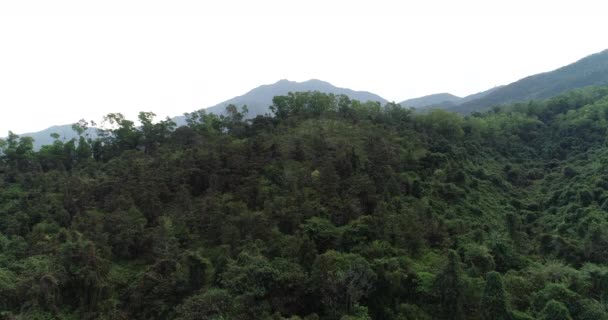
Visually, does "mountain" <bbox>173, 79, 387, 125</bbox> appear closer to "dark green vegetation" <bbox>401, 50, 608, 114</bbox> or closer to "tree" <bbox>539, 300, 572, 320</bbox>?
"dark green vegetation" <bbox>401, 50, 608, 114</bbox>

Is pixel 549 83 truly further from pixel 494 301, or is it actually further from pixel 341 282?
pixel 341 282

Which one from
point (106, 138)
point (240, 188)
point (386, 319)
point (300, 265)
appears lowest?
point (386, 319)

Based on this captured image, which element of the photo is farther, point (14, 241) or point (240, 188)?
point (240, 188)

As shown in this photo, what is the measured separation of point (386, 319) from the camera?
537 inches

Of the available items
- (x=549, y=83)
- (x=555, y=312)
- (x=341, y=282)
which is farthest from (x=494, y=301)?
(x=549, y=83)

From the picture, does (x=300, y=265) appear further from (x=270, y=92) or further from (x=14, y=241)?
(x=270, y=92)

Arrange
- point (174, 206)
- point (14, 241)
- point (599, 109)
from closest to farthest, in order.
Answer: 1. point (14, 241)
2. point (174, 206)
3. point (599, 109)

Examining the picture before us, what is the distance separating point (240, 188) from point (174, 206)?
12.2 ft

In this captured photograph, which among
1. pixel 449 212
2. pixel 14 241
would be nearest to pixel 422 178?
pixel 449 212

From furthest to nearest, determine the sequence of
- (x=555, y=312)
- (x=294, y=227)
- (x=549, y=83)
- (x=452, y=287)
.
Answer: (x=549, y=83)
(x=294, y=227)
(x=452, y=287)
(x=555, y=312)

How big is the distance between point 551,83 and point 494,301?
109 meters

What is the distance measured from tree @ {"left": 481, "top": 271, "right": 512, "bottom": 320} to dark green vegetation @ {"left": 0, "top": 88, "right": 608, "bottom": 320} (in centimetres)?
4

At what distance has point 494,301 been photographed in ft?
41.7

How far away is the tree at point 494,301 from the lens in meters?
12.6
